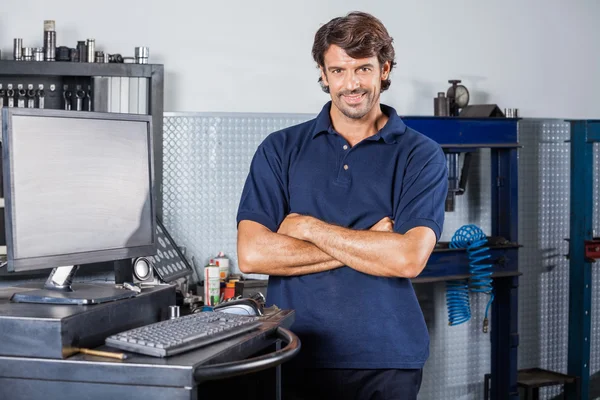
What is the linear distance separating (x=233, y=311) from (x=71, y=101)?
1.84 meters

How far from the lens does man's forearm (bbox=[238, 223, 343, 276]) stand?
6.54ft

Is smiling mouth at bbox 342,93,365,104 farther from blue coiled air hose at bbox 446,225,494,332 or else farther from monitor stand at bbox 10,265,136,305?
blue coiled air hose at bbox 446,225,494,332

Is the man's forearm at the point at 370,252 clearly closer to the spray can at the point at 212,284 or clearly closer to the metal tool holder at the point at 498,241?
the spray can at the point at 212,284

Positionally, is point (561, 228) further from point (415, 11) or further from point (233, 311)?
point (233, 311)

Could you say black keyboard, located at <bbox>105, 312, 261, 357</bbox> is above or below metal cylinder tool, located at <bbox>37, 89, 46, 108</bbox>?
below

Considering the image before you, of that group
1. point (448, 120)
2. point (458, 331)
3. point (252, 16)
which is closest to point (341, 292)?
point (448, 120)

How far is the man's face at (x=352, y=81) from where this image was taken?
2051mm

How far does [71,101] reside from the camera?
10.9 ft

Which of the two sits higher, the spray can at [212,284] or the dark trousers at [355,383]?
Result: the spray can at [212,284]

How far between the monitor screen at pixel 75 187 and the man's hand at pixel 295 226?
0.39 meters

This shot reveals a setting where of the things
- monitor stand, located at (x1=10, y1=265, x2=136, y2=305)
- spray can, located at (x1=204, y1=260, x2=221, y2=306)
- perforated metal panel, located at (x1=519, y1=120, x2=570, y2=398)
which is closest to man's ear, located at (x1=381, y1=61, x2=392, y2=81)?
monitor stand, located at (x1=10, y1=265, x2=136, y2=305)

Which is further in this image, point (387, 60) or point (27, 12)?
point (27, 12)

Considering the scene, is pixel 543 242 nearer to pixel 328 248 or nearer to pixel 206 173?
pixel 206 173

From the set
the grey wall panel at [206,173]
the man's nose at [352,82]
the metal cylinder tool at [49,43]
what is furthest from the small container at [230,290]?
the man's nose at [352,82]
